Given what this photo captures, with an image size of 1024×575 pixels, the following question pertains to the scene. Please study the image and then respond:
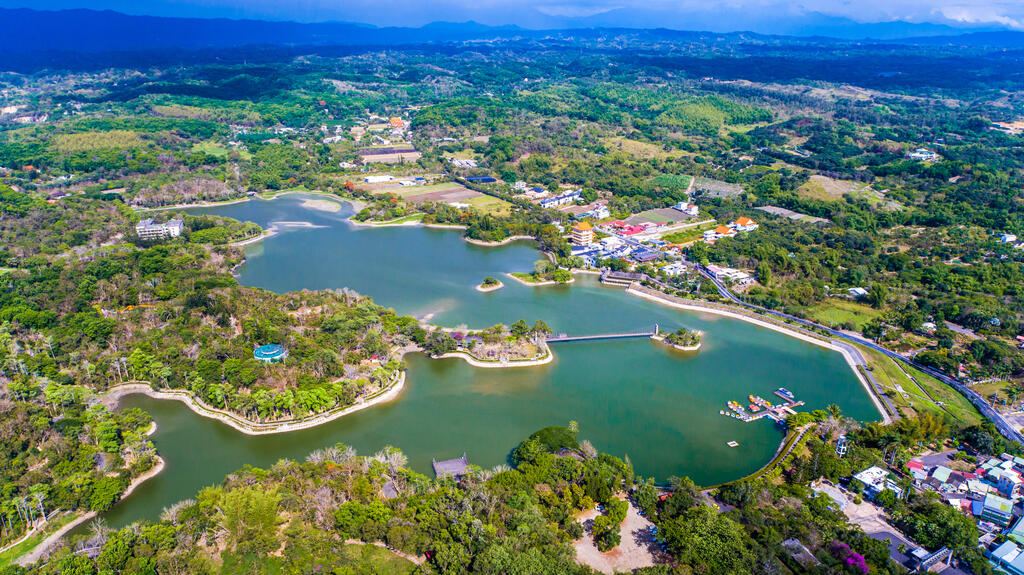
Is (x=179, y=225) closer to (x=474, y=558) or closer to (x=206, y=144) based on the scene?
(x=206, y=144)

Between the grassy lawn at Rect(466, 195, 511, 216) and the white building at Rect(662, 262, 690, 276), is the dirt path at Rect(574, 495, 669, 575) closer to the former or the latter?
the white building at Rect(662, 262, 690, 276)

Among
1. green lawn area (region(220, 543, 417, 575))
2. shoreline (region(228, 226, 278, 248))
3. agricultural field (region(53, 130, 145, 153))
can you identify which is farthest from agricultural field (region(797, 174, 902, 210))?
agricultural field (region(53, 130, 145, 153))

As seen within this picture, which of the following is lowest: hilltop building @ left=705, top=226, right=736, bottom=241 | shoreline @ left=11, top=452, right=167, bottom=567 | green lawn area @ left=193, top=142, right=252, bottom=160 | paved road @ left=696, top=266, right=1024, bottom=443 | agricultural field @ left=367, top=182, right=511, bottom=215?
shoreline @ left=11, top=452, right=167, bottom=567

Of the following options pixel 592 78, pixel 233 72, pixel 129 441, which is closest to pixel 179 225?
pixel 129 441

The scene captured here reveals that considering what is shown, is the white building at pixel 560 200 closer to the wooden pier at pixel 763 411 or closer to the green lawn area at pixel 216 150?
the wooden pier at pixel 763 411

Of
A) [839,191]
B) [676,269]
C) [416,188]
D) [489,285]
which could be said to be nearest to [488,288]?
[489,285]

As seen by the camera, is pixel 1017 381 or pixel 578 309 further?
pixel 578 309
